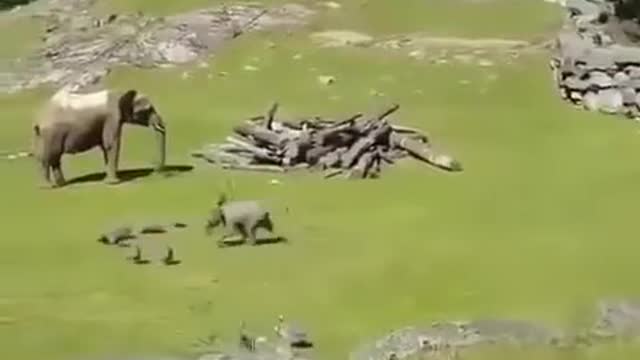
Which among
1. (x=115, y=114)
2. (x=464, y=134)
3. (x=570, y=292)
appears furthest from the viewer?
(x=464, y=134)

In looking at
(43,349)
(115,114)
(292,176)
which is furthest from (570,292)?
(115,114)

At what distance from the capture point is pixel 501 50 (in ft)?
88.8

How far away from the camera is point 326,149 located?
64.7ft

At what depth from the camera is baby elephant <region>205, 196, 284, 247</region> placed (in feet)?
51.1

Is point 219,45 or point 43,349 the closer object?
point 43,349

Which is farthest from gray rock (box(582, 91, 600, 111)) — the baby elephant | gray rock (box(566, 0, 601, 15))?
the baby elephant

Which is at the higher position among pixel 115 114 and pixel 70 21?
pixel 115 114

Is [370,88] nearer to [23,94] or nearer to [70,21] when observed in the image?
[23,94]

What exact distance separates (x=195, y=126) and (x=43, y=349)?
419 inches

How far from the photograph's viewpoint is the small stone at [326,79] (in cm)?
2575

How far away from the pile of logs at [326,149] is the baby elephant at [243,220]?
3506 mm

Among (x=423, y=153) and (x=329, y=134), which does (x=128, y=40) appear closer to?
(x=329, y=134)

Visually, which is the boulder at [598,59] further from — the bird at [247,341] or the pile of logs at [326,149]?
the bird at [247,341]

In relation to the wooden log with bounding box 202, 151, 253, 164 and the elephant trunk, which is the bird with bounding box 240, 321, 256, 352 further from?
the elephant trunk
